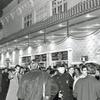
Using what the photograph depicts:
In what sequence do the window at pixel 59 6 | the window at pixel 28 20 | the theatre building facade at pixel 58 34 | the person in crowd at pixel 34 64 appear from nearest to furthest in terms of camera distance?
the person in crowd at pixel 34 64, the theatre building facade at pixel 58 34, the window at pixel 59 6, the window at pixel 28 20

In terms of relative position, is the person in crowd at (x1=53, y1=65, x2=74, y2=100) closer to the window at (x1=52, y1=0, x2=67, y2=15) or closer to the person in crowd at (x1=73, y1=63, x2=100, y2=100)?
the person in crowd at (x1=73, y1=63, x2=100, y2=100)

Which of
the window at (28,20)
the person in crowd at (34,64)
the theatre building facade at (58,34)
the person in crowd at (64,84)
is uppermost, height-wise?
the window at (28,20)

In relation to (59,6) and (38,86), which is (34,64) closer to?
(38,86)

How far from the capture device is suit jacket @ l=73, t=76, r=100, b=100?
146 inches

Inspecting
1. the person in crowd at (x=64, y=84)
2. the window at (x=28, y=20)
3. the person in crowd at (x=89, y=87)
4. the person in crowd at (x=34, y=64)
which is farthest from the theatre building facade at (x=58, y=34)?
the person in crowd at (x=89, y=87)

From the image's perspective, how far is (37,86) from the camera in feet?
13.2

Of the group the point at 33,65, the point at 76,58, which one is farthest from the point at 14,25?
the point at 33,65

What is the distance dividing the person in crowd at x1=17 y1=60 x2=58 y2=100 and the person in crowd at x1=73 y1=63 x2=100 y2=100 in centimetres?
52

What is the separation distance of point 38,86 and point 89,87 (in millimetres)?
995

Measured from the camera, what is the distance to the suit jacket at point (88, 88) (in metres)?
3.71

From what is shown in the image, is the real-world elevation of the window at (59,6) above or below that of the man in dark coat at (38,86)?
above

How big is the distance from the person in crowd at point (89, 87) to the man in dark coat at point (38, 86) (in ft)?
1.72

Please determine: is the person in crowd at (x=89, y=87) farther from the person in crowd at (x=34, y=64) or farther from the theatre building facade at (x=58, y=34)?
the theatre building facade at (x=58, y=34)

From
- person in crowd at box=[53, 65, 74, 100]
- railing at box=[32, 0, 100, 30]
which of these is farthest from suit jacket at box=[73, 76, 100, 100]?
railing at box=[32, 0, 100, 30]
